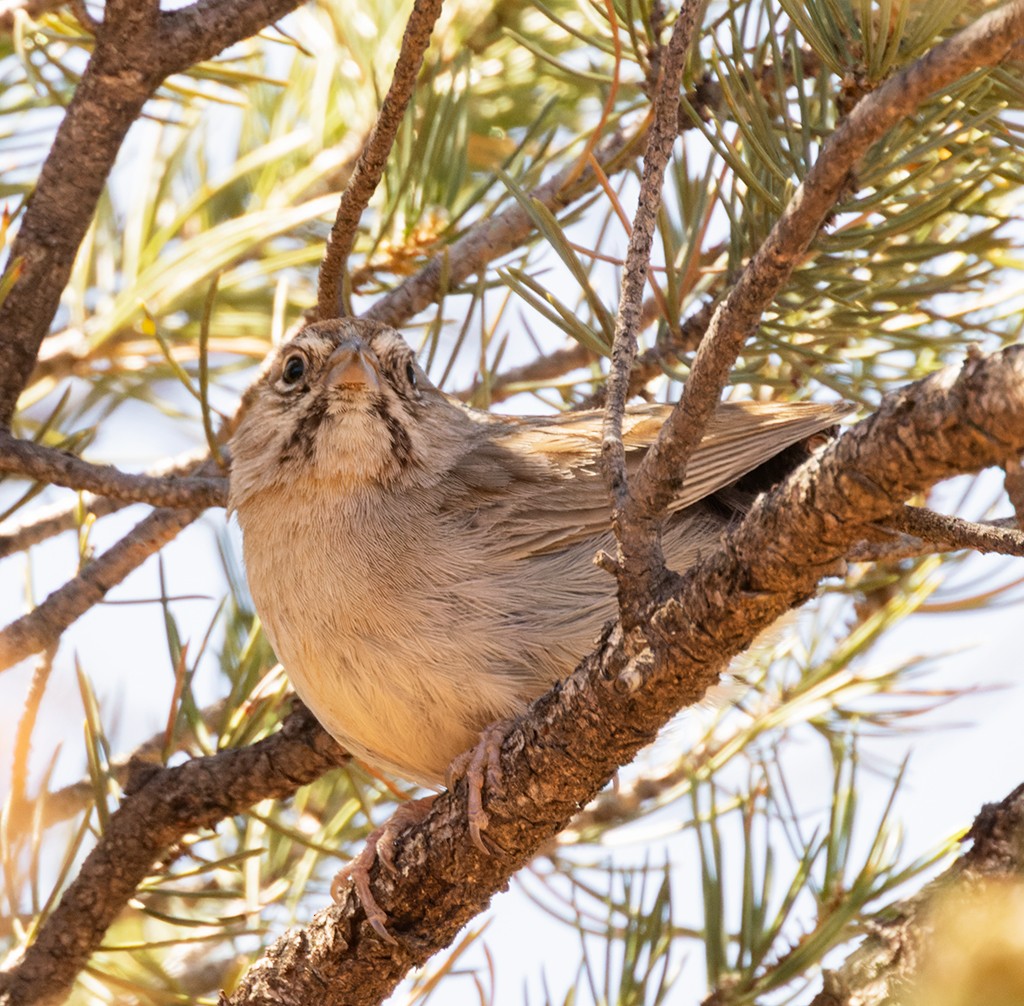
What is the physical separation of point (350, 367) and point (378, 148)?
2.97 feet

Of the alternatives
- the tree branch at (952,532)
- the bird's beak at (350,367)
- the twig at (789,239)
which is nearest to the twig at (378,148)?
the bird's beak at (350,367)

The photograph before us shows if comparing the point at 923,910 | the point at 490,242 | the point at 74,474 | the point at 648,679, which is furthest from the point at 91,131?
the point at 923,910

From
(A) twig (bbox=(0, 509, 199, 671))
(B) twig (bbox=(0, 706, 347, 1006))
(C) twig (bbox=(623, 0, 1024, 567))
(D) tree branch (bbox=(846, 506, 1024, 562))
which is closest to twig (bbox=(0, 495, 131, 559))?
(A) twig (bbox=(0, 509, 199, 671))

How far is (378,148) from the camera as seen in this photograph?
110 inches

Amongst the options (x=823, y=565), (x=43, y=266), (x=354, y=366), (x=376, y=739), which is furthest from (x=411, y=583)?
(x=823, y=565)

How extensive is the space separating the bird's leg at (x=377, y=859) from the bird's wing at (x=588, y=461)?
717 mm

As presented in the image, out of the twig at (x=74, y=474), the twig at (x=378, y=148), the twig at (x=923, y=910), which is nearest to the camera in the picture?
the twig at (x=923, y=910)

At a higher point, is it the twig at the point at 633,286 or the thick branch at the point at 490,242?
the thick branch at the point at 490,242

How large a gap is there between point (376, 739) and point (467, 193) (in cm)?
180

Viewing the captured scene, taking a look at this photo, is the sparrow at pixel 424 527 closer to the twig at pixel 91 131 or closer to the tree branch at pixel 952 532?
the twig at pixel 91 131

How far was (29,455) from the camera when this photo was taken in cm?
311

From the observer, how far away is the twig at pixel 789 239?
63.3 inches

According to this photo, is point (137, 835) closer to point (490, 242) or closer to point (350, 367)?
point (350, 367)

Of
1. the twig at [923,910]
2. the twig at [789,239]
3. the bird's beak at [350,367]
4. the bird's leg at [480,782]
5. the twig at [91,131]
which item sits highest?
the twig at [91,131]
